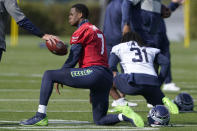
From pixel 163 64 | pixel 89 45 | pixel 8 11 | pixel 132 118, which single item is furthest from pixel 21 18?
pixel 163 64

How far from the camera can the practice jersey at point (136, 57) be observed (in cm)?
920

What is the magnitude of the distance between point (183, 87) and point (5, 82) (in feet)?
12.9

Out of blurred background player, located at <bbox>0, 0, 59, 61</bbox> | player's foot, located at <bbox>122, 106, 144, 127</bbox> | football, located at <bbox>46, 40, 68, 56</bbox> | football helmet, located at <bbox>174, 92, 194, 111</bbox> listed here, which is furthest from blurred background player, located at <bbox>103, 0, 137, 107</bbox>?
player's foot, located at <bbox>122, 106, 144, 127</bbox>

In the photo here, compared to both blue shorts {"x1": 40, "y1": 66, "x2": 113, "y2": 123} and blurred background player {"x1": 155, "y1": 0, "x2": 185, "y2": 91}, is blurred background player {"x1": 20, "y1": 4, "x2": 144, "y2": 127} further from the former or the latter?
blurred background player {"x1": 155, "y1": 0, "x2": 185, "y2": 91}

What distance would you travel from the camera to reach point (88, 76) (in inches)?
330

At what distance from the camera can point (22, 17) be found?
853 cm

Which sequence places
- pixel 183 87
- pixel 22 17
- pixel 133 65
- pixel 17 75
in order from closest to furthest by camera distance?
pixel 22 17
pixel 133 65
pixel 183 87
pixel 17 75

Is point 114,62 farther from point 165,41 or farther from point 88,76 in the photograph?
point 165,41

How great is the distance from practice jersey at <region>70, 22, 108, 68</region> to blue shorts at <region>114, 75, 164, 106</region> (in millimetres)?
755

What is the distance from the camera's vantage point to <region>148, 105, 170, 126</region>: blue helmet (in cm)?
848

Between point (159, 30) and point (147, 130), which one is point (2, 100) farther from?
point (147, 130)

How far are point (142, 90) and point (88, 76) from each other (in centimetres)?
104

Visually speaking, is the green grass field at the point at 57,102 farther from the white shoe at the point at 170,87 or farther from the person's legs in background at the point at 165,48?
the person's legs in background at the point at 165,48

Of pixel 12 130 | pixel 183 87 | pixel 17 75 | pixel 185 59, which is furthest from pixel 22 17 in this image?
pixel 185 59
